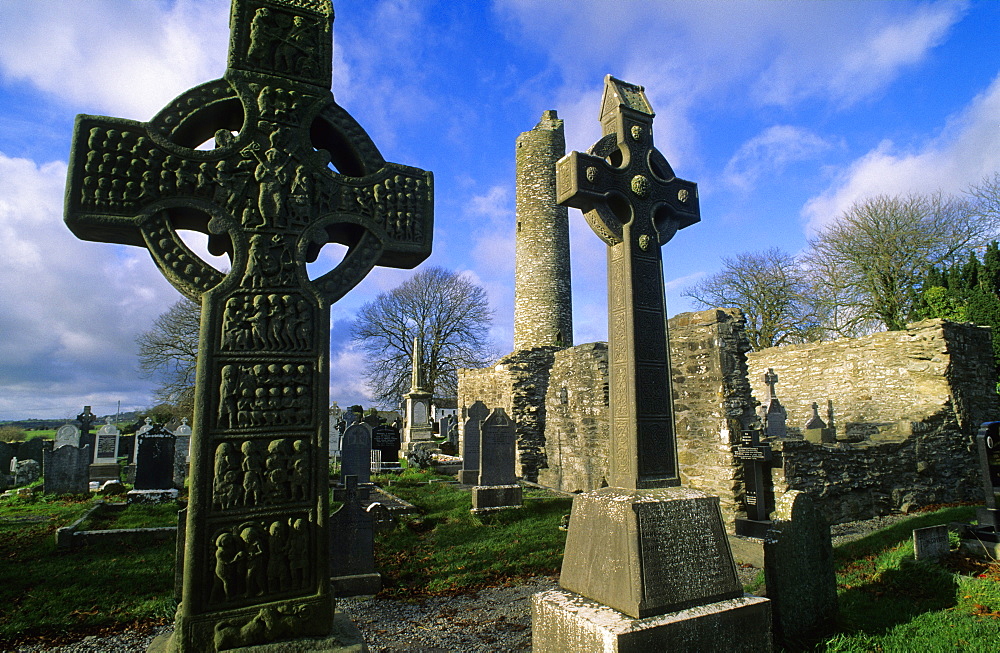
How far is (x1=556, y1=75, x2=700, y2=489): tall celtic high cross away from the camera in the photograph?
3273mm

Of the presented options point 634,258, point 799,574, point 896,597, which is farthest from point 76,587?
point 896,597

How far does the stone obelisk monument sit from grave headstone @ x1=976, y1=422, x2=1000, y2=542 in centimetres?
468

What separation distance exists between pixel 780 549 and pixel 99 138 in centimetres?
434

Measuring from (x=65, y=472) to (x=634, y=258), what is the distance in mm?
12656

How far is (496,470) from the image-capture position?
9352 mm

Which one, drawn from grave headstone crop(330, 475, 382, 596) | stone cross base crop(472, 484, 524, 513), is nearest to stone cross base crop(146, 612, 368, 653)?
grave headstone crop(330, 475, 382, 596)

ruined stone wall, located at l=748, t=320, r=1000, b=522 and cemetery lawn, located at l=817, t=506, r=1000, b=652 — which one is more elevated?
ruined stone wall, located at l=748, t=320, r=1000, b=522

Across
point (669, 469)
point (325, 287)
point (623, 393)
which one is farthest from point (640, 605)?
point (325, 287)

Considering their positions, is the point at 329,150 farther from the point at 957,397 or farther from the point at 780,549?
the point at 957,397

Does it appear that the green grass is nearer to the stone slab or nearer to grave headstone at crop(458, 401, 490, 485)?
grave headstone at crop(458, 401, 490, 485)

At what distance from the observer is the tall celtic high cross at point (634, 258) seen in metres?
3.27

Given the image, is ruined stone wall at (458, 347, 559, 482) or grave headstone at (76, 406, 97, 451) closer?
grave headstone at (76, 406, 97, 451)

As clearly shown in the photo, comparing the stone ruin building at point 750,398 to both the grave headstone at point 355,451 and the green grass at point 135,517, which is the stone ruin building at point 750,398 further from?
the green grass at point 135,517

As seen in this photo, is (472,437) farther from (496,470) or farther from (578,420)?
(496,470)
